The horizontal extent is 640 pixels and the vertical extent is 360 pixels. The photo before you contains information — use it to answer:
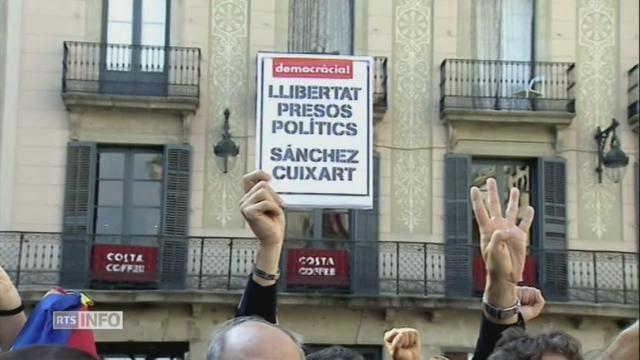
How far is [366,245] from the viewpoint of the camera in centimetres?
1981

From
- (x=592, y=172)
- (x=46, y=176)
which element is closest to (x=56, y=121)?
(x=46, y=176)

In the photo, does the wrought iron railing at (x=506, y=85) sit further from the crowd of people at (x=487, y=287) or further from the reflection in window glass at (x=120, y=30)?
the crowd of people at (x=487, y=287)

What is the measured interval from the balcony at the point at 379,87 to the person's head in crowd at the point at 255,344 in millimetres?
16236

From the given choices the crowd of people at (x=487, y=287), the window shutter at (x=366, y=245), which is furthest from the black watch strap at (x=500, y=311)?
the window shutter at (x=366, y=245)

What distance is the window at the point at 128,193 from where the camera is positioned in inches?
774

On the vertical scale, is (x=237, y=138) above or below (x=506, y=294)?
above

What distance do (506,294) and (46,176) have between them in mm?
15698

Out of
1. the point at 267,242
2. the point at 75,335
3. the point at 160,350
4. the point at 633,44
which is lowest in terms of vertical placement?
the point at 160,350

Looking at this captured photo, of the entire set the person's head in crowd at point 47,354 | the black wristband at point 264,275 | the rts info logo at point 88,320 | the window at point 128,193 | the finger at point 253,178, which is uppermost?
the window at point 128,193

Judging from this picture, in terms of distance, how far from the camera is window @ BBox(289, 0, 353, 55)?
66.4 ft

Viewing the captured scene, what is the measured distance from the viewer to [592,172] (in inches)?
800

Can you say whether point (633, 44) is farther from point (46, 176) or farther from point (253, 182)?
→ point (253, 182)

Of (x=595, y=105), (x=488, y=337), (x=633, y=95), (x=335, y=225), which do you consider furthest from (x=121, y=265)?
(x=488, y=337)

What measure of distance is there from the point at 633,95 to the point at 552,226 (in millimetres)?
2501
